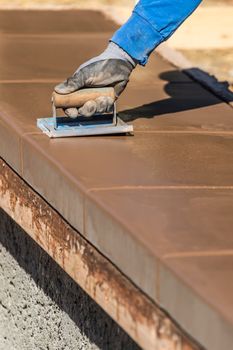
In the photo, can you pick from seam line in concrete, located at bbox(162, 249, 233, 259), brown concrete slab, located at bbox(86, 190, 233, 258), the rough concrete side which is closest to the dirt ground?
the rough concrete side

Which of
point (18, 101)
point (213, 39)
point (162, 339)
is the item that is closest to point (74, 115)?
point (18, 101)

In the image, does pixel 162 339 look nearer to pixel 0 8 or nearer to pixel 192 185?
pixel 192 185

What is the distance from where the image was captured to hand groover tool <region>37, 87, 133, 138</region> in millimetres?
3334

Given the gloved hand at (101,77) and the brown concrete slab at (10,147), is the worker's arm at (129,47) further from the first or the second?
the brown concrete slab at (10,147)

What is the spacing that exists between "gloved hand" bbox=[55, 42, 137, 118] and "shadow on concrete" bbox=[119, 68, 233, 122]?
324 millimetres

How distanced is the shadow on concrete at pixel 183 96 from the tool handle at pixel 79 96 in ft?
1.16

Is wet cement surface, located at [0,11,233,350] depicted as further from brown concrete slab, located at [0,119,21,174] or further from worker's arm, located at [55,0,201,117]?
worker's arm, located at [55,0,201,117]

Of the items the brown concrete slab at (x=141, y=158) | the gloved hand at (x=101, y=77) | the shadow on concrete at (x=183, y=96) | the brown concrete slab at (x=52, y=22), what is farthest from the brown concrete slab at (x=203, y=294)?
the brown concrete slab at (x=52, y=22)

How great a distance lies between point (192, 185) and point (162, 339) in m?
0.72

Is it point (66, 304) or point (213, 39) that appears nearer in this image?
point (66, 304)

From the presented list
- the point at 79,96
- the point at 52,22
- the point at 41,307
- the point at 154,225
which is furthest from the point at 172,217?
the point at 52,22

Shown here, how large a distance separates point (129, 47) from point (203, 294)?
1357 mm

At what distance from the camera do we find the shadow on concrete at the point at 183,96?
3.84 metres

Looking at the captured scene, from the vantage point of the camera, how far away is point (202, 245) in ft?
8.21
